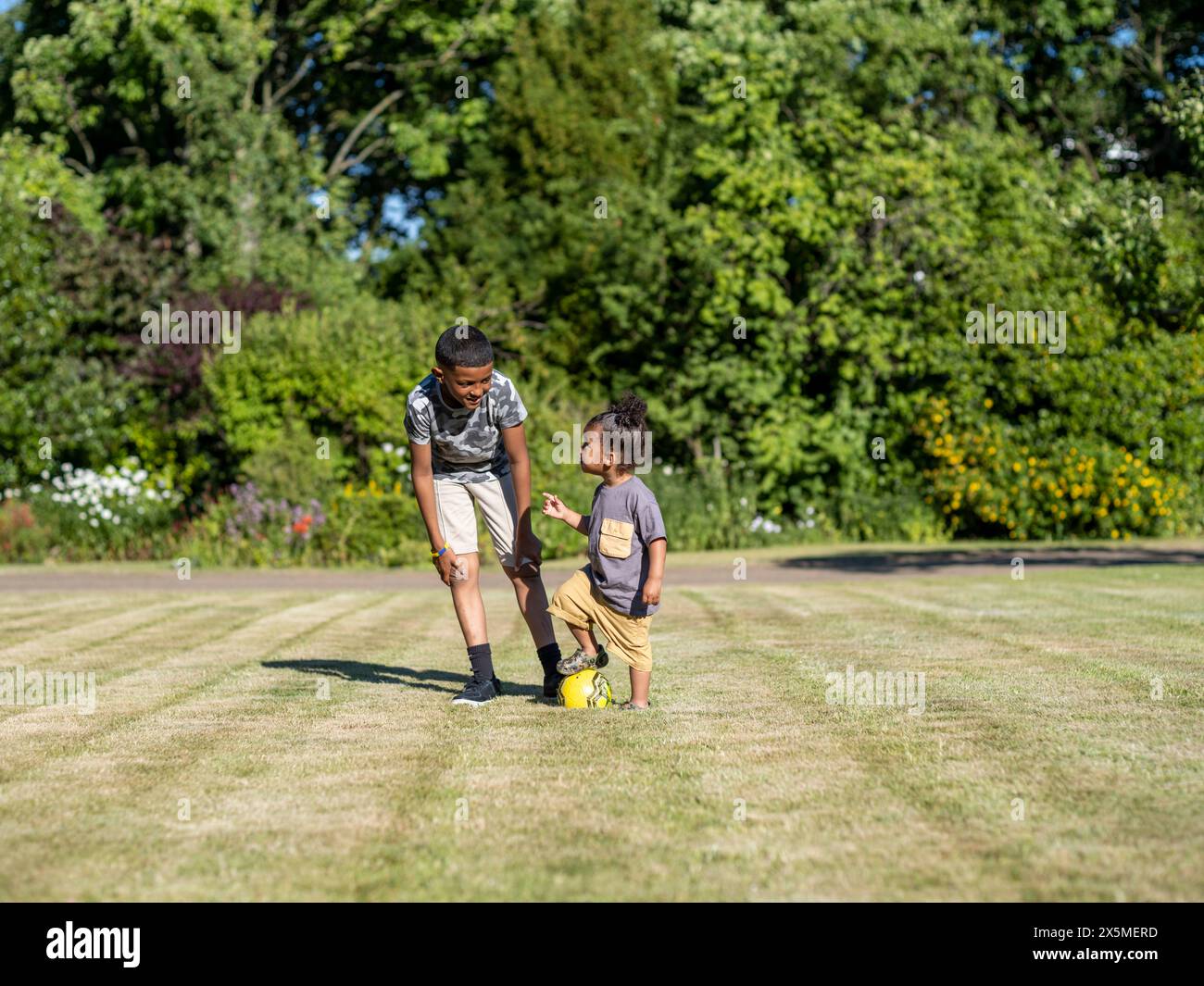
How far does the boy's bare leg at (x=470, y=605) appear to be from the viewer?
7.83m

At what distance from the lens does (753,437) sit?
21.7 metres

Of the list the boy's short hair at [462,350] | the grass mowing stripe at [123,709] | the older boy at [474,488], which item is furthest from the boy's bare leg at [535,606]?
the grass mowing stripe at [123,709]

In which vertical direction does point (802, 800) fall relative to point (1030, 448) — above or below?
below

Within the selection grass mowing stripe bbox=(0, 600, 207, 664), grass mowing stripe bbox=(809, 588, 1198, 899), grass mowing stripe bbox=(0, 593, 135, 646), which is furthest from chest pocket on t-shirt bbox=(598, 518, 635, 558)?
grass mowing stripe bbox=(0, 593, 135, 646)

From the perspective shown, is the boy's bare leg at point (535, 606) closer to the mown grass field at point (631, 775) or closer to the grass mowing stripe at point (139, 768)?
the mown grass field at point (631, 775)

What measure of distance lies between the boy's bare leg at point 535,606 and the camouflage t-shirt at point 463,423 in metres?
0.59

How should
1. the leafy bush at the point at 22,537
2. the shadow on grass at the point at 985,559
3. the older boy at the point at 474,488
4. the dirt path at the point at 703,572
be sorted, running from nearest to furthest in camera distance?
1. the older boy at the point at 474,488
2. the dirt path at the point at 703,572
3. the shadow on grass at the point at 985,559
4. the leafy bush at the point at 22,537

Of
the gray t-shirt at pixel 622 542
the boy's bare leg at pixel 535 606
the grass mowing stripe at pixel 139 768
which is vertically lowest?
the grass mowing stripe at pixel 139 768

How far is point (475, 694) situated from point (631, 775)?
209 cm

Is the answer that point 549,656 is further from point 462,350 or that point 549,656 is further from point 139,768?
point 139,768

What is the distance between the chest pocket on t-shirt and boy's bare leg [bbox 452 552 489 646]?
2.50 feet
